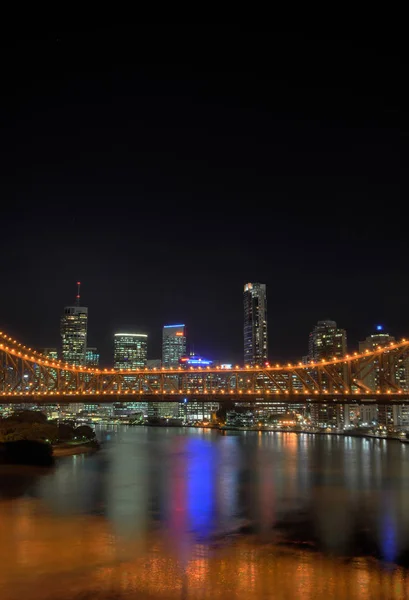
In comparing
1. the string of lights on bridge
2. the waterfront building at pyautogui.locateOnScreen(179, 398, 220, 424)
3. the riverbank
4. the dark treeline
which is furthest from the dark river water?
the waterfront building at pyautogui.locateOnScreen(179, 398, 220, 424)

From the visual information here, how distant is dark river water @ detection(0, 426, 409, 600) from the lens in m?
18.0

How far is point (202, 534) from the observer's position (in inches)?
995

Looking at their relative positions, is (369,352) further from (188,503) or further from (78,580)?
(78,580)

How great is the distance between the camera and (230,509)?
3134cm

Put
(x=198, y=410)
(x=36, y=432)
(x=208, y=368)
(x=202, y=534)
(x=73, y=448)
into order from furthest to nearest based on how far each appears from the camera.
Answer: (x=198, y=410), (x=208, y=368), (x=73, y=448), (x=36, y=432), (x=202, y=534)

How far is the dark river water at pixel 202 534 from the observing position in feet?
59.1

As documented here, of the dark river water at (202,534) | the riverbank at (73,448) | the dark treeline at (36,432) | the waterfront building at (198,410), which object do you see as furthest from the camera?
the waterfront building at (198,410)

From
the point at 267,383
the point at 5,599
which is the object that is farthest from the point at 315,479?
the point at 267,383

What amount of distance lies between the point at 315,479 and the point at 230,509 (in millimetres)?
14434

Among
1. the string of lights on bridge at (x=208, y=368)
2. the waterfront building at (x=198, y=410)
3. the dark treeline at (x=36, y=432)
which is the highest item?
the string of lights on bridge at (x=208, y=368)

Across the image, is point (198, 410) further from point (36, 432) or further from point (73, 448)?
point (36, 432)

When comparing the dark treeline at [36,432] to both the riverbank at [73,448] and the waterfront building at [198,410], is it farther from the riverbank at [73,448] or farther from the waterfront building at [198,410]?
the waterfront building at [198,410]

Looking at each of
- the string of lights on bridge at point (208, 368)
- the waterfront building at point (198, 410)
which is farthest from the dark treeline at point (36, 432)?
the waterfront building at point (198, 410)

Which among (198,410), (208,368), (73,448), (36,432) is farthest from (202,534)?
(198,410)
